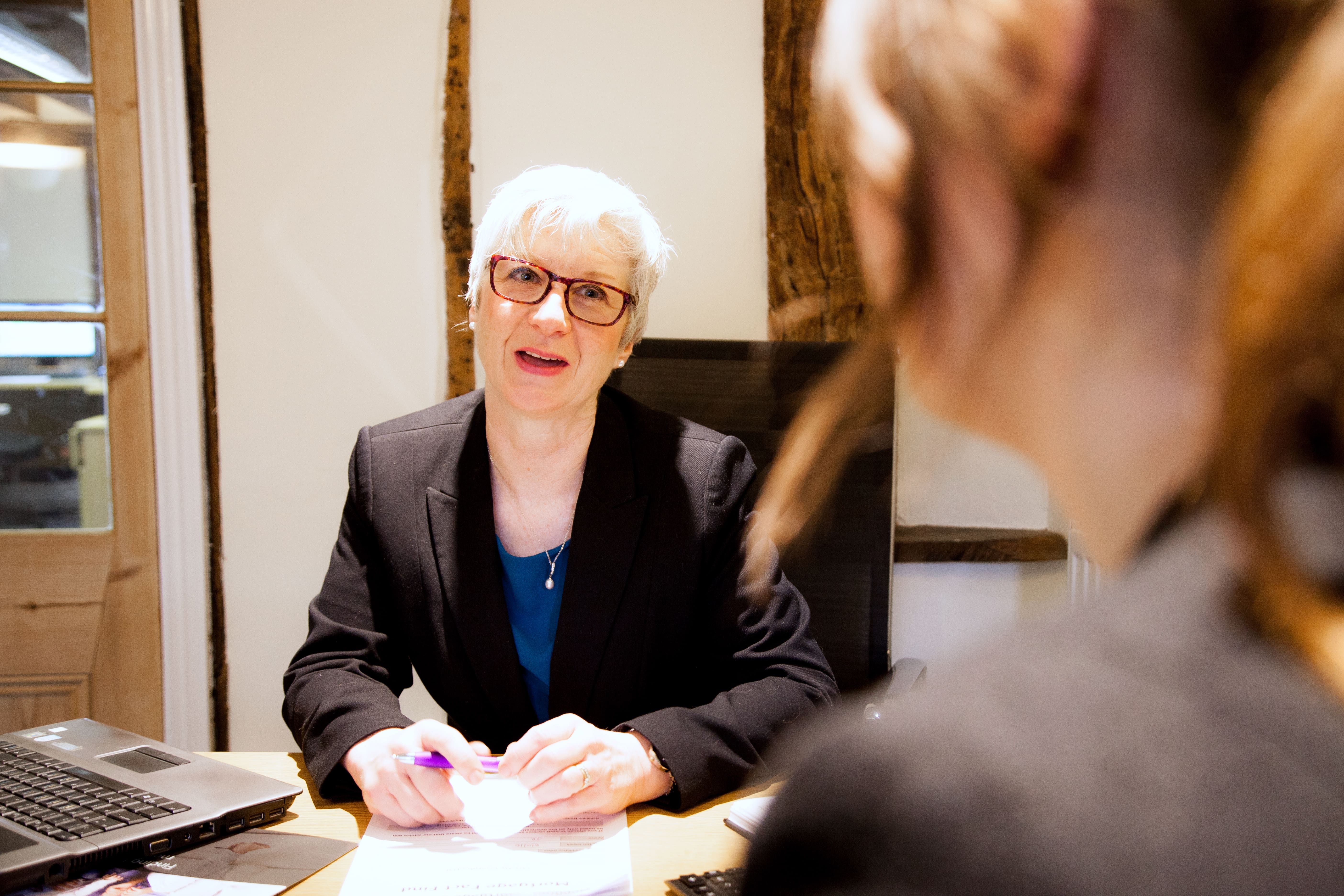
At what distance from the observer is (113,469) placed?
232 centimetres

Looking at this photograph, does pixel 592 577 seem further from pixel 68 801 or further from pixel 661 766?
pixel 68 801

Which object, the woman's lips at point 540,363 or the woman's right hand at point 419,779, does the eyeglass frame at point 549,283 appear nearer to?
the woman's lips at point 540,363

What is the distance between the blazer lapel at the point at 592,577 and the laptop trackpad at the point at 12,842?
719 mm

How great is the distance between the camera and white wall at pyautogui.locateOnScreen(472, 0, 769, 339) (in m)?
2.28

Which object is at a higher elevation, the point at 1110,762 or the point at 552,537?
the point at 1110,762

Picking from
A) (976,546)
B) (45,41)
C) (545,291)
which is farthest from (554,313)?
(45,41)

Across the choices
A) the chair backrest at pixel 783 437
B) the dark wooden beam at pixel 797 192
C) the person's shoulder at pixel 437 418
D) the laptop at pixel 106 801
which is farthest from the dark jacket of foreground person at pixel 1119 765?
the dark wooden beam at pixel 797 192

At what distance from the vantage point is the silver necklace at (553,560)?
1495 mm

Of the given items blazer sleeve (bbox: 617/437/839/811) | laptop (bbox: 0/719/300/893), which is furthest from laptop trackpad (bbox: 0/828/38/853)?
blazer sleeve (bbox: 617/437/839/811)

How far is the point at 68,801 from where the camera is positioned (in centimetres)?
95

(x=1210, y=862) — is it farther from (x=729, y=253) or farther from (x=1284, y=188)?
(x=729, y=253)

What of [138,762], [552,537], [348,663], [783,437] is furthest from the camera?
[783,437]

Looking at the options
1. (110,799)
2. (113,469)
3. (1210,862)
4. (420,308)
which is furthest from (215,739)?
(1210,862)

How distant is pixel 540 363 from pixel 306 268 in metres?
1.15
